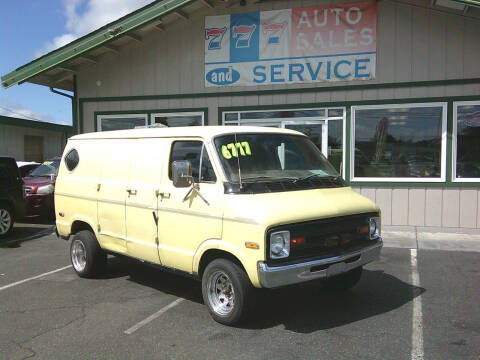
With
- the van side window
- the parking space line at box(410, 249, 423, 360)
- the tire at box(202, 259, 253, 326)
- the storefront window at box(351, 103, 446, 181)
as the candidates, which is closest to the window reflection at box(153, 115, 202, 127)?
the storefront window at box(351, 103, 446, 181)

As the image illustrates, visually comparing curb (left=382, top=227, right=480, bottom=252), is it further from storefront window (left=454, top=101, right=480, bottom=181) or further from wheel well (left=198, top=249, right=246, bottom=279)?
wheel well (left=198, top=249, right=246, bottom=279)

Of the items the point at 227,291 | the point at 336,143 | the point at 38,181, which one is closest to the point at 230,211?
the point at 227,291

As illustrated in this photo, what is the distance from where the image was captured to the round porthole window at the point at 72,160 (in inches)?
267

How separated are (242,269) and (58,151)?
22.9 m

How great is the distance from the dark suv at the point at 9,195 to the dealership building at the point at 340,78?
2.49 m

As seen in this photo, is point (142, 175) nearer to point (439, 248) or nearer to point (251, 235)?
point (251, 235)

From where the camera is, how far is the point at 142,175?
5.55 meters

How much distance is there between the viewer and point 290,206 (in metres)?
4.37

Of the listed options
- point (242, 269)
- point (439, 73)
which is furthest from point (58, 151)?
point (242, 269)

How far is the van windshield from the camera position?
4.78 meters

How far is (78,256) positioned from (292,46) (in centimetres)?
676

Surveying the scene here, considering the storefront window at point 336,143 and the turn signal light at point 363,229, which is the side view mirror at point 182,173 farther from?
the storefront window at point 336,143

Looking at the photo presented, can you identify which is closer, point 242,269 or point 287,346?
point 287,346

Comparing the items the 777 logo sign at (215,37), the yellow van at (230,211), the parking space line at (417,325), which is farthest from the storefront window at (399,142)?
the yellow van at (230,211)
